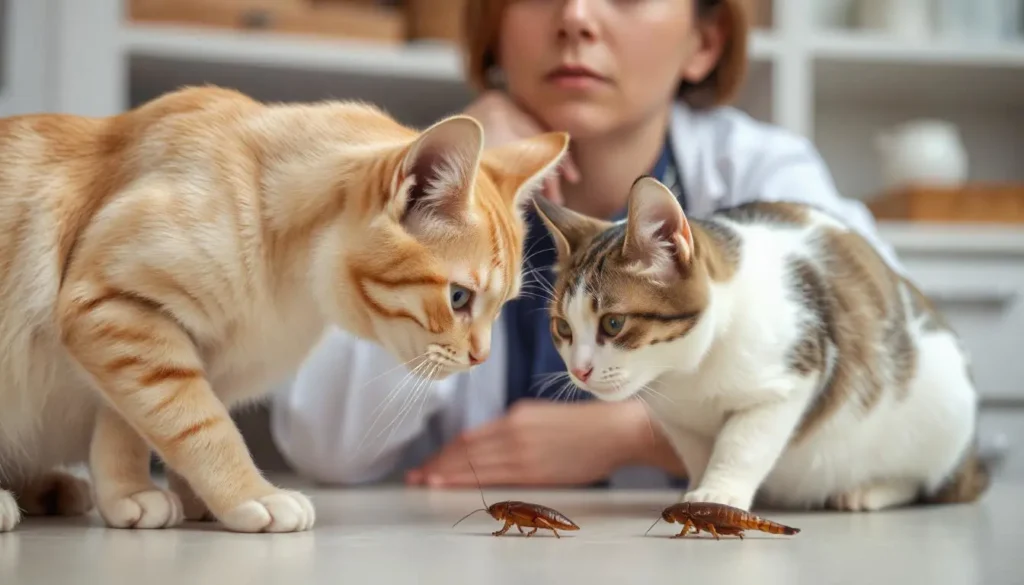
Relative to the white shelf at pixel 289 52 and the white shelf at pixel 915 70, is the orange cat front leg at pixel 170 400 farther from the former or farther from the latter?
the white shelf at pixel 915 70

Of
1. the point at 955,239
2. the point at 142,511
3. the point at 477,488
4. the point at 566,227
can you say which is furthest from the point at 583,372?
the point at 955,239

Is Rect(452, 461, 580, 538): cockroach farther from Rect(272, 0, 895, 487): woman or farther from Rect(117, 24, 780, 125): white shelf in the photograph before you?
Rect(117, 24, 780, 125): white shelf

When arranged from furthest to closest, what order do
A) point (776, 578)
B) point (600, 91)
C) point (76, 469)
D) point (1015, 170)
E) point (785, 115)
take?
1. point (1015, 170)
2. point (785, 115)
3. point (600, 91)
4. point (76, 469)
5. point (776, 578)

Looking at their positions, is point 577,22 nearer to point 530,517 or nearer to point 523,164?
point 523,164

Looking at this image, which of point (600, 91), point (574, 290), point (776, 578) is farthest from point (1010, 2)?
point (776, 578)

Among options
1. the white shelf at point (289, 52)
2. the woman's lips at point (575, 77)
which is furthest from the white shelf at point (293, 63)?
the woman's lips at point (575, 77)

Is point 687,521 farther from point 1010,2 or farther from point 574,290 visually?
point 1010,2
